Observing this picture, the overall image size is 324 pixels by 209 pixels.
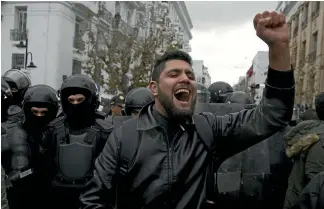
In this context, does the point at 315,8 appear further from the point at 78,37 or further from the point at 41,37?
the point at 41,37

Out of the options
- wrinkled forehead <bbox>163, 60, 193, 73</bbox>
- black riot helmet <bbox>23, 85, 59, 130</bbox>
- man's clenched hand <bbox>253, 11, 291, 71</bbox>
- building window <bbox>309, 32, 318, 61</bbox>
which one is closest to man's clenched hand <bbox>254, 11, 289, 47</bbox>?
man's clenched hand <bbox>253, 11, 291, 71</bbox>

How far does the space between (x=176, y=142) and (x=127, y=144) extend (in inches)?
9.4

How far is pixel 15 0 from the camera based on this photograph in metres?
25.0

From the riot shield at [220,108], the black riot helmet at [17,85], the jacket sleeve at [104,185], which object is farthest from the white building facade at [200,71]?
the jacket sleeve at [104,185]

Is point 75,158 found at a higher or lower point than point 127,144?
lower

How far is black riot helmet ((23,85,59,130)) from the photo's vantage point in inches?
152

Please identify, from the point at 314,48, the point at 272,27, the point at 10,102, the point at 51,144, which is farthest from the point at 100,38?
the point at 272,27

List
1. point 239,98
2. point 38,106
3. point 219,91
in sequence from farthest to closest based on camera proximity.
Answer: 1. point 219,91
2. point 239,98
3. point 38,106

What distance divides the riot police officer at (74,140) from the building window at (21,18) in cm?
2333

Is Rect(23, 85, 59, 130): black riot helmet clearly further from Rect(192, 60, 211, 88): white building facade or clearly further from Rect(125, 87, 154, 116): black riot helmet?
Rect(192, 60, 211, 88): white building facade

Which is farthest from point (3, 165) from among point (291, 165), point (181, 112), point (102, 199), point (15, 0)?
point (15, 0)

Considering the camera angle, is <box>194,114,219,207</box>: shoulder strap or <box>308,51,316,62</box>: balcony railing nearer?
<box>194,114,219,207</box>: shoulder strap

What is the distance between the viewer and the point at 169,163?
2.21 meters

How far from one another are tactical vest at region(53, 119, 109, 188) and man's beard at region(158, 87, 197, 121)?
1498mm
